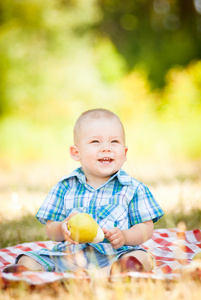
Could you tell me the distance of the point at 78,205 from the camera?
2.09 m

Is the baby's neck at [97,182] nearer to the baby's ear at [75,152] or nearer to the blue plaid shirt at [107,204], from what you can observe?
the blue plaid shirt at [107,204]

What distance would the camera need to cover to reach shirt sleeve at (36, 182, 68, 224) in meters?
2.12

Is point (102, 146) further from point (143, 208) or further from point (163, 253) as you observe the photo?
point (163, 253)

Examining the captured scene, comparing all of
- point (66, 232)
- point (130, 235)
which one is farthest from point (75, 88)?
point (66, 232)

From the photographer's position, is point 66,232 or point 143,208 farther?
point 143,208

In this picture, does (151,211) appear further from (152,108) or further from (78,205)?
(152,108)

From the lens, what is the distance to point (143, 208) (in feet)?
6.80

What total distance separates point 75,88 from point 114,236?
25.9 ft

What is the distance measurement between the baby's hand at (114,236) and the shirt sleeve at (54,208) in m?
0.35

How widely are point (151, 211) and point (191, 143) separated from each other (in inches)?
234

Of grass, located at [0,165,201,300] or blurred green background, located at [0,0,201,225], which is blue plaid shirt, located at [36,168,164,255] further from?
blurred green background, located at [0,0,201,225]

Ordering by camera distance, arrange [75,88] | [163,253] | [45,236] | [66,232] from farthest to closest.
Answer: [75,88], [45,236], [163,253], [66,232]

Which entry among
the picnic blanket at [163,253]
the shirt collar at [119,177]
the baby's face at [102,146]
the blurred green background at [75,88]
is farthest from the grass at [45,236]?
the blurred green background at [75,88]

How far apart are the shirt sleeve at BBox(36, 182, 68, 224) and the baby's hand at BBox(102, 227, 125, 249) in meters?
0.35
